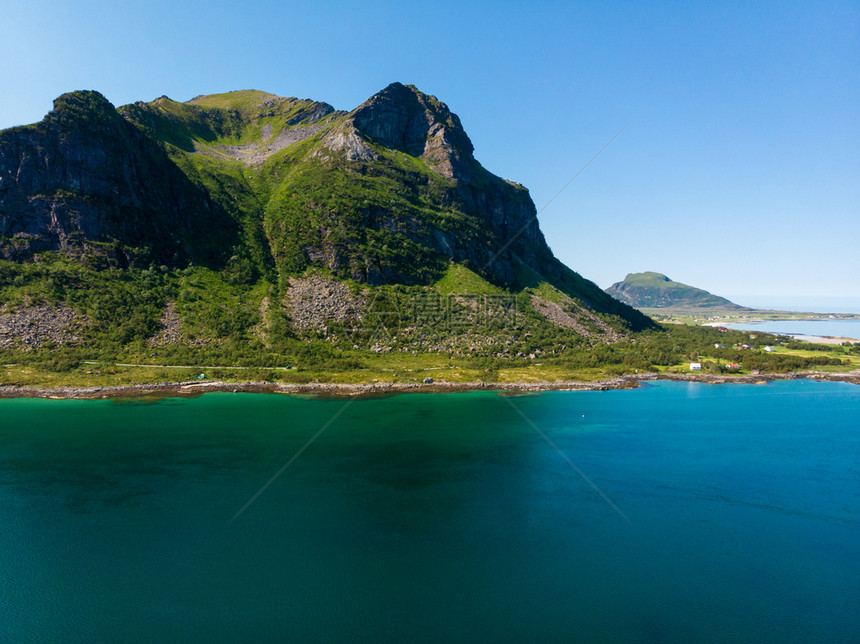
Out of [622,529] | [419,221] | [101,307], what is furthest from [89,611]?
[419,221]

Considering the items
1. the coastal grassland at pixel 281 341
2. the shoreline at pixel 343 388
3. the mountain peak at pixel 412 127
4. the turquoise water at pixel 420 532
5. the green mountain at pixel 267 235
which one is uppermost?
the mountain peak at pixel 412 127

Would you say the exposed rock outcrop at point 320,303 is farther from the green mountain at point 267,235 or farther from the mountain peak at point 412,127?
the mountain peak at point 412,127

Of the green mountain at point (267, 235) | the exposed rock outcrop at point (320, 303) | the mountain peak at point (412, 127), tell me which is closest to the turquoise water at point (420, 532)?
the green mountain at point (267, 235)

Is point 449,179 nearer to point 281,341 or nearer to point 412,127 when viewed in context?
point 412,127

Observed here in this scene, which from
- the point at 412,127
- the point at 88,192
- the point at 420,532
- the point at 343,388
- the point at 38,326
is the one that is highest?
the point at 412,127

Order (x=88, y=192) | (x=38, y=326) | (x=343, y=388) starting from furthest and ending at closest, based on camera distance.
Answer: (x=88, y=192) < (x=38, y=326) < (x=343, y=388)

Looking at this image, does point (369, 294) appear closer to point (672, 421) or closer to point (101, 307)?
point (101, 307)

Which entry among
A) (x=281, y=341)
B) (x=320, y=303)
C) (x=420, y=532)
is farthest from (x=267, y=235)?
(x=420, y=532)

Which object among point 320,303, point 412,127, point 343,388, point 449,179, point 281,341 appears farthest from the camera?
point 412,127
